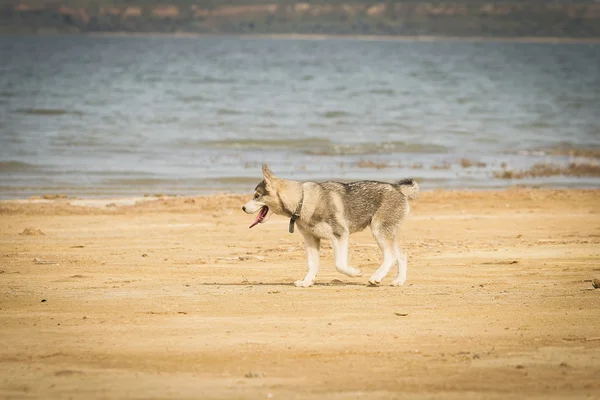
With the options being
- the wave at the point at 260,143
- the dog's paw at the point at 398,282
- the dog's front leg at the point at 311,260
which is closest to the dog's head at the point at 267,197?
the dog's front leg at the point at 311,260

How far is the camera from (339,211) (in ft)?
38.2

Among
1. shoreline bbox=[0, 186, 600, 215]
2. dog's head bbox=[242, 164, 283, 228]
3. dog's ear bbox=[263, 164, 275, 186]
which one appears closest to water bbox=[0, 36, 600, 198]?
shoreline bbox=[0, 186, 600, 215]

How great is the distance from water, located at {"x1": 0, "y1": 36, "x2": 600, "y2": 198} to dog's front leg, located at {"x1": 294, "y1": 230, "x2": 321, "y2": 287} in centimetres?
1117

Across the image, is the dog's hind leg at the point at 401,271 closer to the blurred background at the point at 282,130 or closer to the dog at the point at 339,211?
the dog at the point at 339,211

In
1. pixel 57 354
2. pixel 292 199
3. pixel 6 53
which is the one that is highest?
pixel 6 53

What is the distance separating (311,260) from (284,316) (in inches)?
76.8

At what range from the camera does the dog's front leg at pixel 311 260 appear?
1169 cm

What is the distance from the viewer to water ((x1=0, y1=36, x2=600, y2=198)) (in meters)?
26.2

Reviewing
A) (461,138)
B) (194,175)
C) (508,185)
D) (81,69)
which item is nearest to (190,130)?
(461,138)

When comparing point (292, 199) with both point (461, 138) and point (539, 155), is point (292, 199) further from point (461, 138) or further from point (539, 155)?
point (461, 138)

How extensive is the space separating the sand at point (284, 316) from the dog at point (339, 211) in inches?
13.6

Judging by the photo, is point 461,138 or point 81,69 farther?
point 81,69

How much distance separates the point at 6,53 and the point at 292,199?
113m

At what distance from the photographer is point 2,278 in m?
12.0
